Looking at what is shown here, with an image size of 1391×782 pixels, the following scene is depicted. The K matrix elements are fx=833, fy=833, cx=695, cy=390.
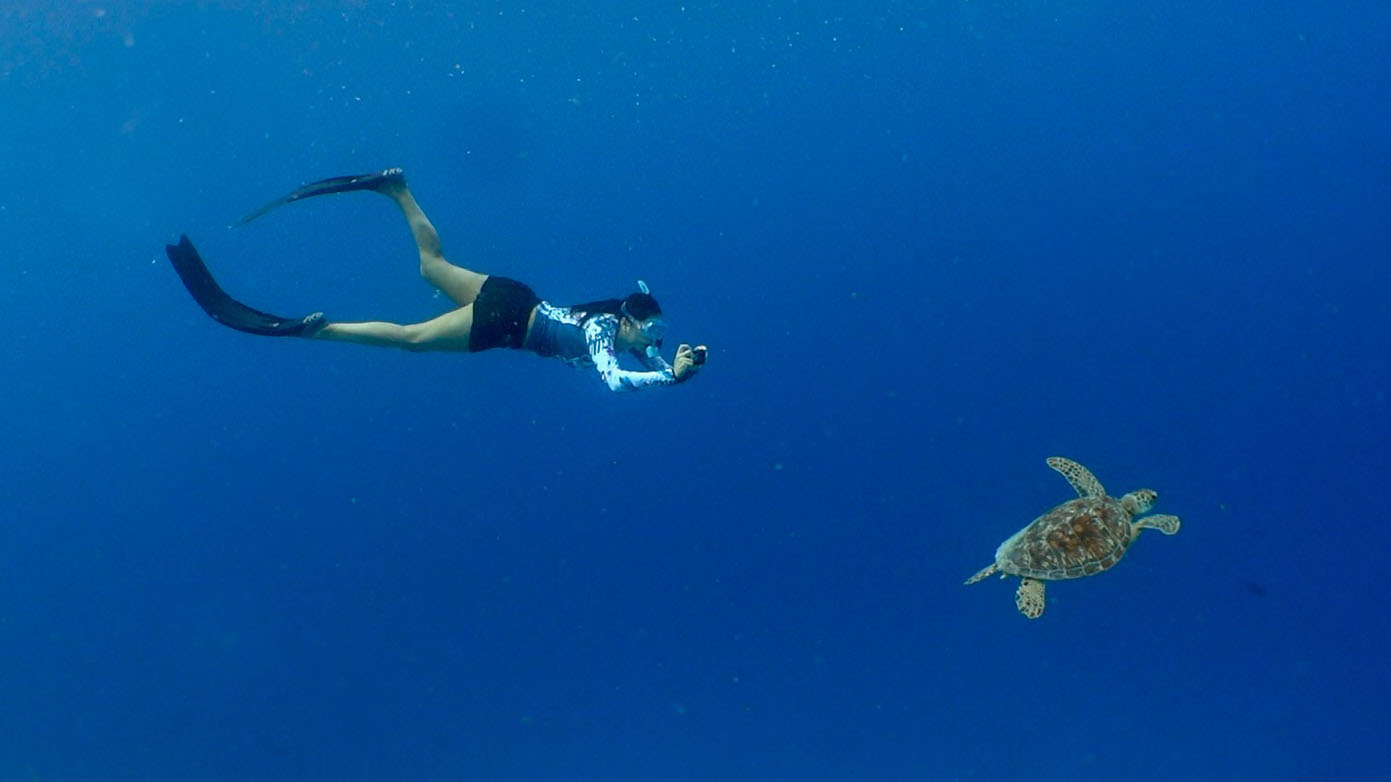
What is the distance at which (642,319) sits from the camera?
5.53 meters

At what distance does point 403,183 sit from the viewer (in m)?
6.53

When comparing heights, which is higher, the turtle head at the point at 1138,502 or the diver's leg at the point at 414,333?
the diver's leg at the point at 414,333

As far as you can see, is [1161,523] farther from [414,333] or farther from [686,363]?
[414,333]

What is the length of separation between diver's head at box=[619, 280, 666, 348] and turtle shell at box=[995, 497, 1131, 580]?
13.3 ft

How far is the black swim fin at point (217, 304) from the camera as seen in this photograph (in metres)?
5.69

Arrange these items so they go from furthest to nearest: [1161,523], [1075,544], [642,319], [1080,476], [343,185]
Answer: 1. [1080,476]
2. [1161,523]
3. [1075,544]
4. [343,185]
5. [642,319]

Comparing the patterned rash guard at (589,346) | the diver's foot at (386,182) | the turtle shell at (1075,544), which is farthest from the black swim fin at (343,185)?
the turtle shell at (1075,544)

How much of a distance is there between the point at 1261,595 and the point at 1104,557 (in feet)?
47.4

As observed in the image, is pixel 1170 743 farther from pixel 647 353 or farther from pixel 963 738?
pixel 647 353

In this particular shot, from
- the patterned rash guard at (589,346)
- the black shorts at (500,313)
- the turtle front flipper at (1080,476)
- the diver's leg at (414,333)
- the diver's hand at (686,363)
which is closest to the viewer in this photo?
the diver's hand at (686,363)

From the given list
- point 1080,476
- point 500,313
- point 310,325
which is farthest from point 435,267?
point 1080,476

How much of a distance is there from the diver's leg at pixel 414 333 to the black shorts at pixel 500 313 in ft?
0.26

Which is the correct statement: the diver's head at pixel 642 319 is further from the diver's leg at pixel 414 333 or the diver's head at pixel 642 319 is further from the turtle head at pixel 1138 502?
the turtle head at pixel 1138 502

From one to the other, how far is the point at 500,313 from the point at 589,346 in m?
0.83
